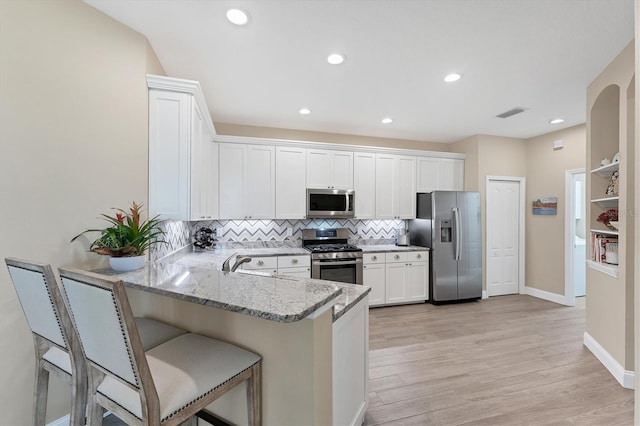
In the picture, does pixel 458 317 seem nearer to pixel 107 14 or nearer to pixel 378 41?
pixel 378 41

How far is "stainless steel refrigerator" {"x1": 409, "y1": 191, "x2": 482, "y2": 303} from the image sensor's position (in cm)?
430

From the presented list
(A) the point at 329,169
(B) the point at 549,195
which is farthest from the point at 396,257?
(B) the point at 549,195

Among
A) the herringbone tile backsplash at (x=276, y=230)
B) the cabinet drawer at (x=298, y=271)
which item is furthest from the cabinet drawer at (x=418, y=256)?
the cabinet drawer at (x=298, y=271)

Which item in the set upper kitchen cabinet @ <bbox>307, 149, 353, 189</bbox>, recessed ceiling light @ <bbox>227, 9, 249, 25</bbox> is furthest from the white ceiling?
upper kitchen cabinet @ <bbox>307, 149, 353, 189</bbox>

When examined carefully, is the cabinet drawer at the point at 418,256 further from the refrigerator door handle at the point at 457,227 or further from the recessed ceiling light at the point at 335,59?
the recessed ceiling light at the point at 335,59

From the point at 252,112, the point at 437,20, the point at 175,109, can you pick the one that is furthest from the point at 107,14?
the point at 437,20

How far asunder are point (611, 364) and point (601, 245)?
3.60ft

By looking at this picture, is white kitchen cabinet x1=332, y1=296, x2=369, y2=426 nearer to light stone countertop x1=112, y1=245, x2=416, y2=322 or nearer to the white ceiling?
light stone countertop x1=112, y1=245, x2=416, y2=322

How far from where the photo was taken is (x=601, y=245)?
269 cm

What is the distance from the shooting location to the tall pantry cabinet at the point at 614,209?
227 cm

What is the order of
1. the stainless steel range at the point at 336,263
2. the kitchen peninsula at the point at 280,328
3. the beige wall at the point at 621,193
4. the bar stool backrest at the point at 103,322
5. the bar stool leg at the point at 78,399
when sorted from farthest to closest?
the stainless steel range at the point at 336,263 < the beige wall at the point at 621,193 < the bar stool leg at the point at 78,399 < the kitchen peninsula at the point at 280,328 < the bar stool backrest at the point at 103,322

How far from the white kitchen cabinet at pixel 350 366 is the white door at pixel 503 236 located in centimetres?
396

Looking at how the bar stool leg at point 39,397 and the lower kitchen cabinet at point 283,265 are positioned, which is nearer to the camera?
the bar stool leg at point 39,397

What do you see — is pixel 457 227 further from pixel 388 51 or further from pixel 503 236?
pixel 388 51
